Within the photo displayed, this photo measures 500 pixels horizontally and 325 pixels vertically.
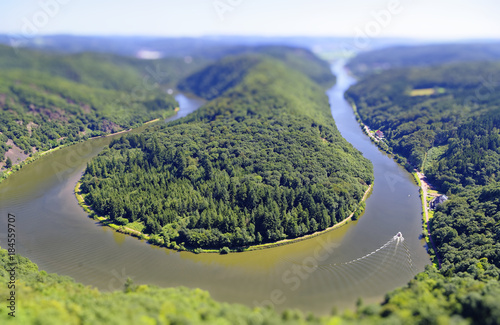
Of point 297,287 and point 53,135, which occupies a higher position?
point 53,135

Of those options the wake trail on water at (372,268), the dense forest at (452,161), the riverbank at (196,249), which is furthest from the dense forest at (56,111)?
the dense forest at (452,161)

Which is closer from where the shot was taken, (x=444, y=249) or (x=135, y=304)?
(x=135, y=304)

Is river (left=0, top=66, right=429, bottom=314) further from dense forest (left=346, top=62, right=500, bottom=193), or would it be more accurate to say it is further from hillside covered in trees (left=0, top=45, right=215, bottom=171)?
hillside covered in trees (left=0, top=45, right=215, bottom=171)

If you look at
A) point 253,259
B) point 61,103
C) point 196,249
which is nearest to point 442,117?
point 253,259

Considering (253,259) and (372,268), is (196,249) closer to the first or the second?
(253,259)

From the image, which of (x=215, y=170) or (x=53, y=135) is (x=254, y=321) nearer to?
(x=215, y=170)

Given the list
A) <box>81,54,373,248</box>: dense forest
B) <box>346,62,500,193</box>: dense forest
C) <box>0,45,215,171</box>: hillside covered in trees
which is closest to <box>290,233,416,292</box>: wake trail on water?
<box>81,54,373,248</box>: dense forest

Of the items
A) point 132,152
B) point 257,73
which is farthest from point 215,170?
point 257,73

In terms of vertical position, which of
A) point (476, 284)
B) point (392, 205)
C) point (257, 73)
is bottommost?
point (476, 284)
